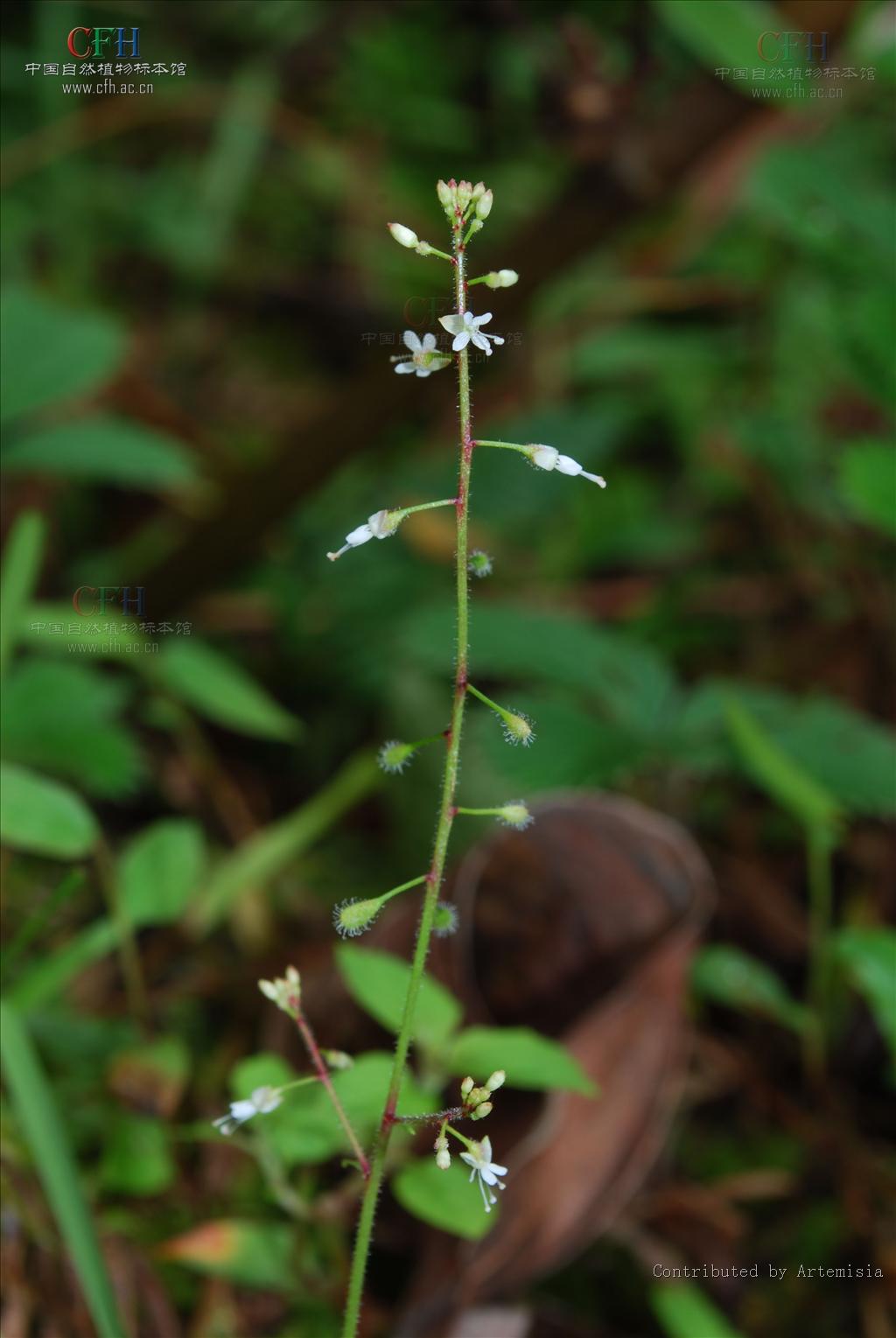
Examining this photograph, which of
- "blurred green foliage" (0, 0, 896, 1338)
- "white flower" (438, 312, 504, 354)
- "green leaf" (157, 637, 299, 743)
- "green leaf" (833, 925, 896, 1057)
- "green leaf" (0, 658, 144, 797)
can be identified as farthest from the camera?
"green leaf" (157, 637, 299, 743)

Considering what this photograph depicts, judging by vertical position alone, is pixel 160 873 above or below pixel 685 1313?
above

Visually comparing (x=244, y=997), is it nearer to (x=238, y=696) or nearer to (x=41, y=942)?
(x=41, y=942)

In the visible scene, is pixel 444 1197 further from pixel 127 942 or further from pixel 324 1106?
pixel 127 942

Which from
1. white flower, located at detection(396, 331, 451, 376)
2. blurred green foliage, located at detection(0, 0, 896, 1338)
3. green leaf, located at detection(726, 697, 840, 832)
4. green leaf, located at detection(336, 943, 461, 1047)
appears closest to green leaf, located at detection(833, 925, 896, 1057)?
blurred green foliage, located at detection(0, 0, 896, 1338)

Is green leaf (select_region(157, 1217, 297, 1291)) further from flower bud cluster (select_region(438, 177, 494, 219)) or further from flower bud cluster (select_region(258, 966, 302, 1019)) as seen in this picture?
flower bud cluster (select_region(438, 177, 494, 219))

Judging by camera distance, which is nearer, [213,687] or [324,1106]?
[324,1106]

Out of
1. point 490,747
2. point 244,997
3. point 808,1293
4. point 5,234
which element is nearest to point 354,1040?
point 244,997

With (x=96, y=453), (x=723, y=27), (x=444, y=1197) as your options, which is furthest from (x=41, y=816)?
(x=723, y=27)
